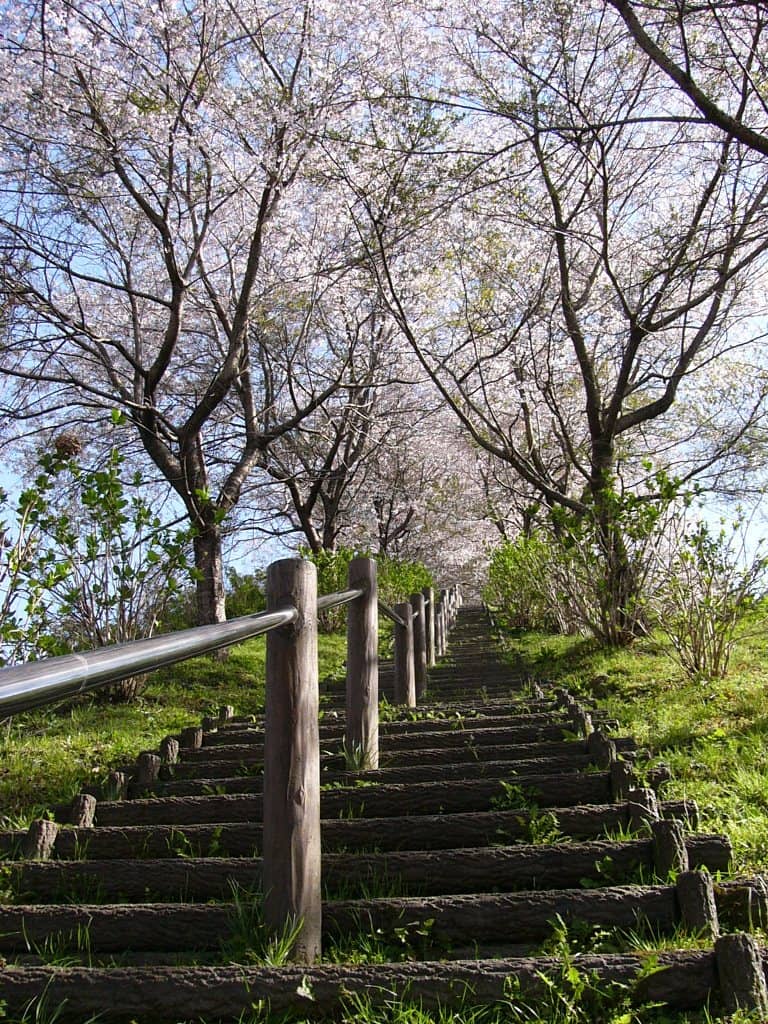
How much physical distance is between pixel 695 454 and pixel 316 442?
25.5 ft

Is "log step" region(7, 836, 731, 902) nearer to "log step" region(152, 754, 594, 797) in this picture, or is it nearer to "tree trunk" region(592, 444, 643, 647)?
"log step" region(152, 754, 594, 797)

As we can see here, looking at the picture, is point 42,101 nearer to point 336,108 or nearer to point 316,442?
point 336,108

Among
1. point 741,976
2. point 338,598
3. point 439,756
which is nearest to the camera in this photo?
point 741,976

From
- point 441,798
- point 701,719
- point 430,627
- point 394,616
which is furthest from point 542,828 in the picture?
point 430,627

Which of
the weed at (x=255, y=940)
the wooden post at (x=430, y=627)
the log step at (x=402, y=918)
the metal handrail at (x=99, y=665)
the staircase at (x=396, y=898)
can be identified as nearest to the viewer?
the metal handrail at (x=99, y=665)

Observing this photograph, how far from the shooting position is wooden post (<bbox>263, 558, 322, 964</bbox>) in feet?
7.40

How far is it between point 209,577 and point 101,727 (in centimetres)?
384

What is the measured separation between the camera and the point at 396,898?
8.16 feet

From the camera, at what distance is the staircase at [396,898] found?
2066 mm

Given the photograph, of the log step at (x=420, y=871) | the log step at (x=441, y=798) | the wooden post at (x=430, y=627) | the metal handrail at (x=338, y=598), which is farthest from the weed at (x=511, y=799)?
the wooden post at (x=430, y=627)

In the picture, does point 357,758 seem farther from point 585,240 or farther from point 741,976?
point 585,240

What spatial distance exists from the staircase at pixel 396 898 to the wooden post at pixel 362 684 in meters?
0.12

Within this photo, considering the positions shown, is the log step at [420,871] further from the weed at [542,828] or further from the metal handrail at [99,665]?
the metal handrail at [99,665]

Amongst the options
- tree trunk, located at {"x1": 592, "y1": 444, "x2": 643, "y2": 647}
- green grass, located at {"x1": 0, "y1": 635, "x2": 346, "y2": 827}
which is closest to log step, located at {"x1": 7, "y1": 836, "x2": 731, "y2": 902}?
green grass, located at {"x1": 0, "y1": 635, "x2": 346, "y2": 827}
